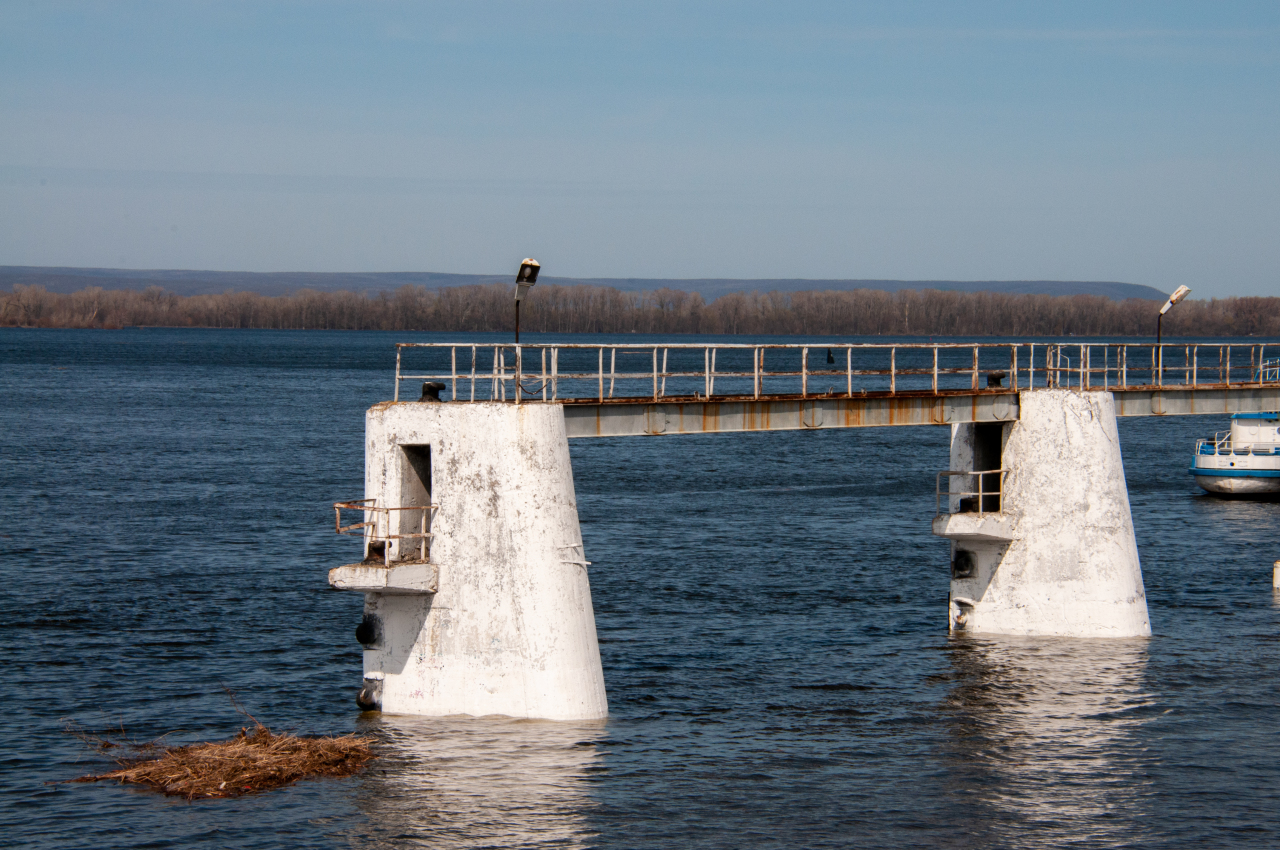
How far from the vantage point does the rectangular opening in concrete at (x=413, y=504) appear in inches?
927

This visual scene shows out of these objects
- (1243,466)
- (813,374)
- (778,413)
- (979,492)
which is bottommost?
(1243,466)

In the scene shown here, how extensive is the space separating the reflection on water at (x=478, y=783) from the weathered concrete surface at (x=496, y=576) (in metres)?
0.36

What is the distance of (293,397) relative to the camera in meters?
124

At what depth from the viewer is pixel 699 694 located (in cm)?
2794

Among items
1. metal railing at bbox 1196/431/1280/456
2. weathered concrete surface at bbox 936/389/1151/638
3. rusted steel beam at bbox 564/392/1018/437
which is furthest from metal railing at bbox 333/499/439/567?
metal railing at bbox 1196/431/1280/456

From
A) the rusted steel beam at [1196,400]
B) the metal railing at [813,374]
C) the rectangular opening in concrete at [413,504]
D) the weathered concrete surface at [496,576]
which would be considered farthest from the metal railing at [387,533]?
the rusted steel beam at [1196,400]

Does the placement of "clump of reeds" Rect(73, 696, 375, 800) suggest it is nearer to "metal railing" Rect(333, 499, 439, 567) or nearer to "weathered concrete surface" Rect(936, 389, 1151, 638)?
"metal railing" Rect(333, 499, 439, 567)

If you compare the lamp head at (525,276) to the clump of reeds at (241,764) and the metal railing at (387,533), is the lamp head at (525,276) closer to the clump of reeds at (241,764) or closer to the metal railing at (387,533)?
the metal railing at (387,533)

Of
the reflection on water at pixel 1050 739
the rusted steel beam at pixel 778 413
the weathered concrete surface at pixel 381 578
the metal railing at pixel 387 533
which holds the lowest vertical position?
the reflection on water at pixel 1050 739

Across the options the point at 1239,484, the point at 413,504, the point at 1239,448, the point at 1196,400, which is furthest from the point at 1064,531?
the point at 1239,448

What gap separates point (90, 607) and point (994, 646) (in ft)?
72.6

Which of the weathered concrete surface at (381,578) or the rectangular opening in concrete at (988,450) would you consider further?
the rectangular opening in concrete at (988,450)

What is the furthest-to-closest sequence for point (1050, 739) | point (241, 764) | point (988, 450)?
point (988, 450) < point (1050, 739) < point (241, 764)

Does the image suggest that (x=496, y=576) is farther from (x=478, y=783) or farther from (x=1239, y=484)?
(x=1239, y=484)
